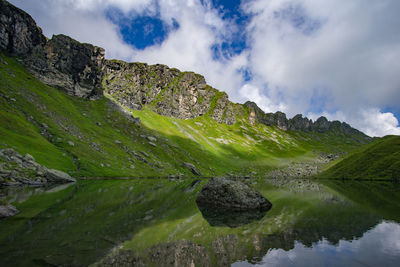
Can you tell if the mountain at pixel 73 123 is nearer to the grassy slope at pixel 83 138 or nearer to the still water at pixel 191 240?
the grassy slope at pixel 83 138

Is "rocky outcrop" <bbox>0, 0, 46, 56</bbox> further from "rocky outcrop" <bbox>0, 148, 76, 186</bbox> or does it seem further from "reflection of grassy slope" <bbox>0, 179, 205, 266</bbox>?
"reflection of grassy slope" <bbox>0, 179, 205, 266</bbox>

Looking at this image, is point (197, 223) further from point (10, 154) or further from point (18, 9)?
point (18, 9)

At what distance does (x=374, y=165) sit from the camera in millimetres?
111625

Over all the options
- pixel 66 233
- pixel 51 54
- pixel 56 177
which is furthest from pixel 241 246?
pixel 51 54

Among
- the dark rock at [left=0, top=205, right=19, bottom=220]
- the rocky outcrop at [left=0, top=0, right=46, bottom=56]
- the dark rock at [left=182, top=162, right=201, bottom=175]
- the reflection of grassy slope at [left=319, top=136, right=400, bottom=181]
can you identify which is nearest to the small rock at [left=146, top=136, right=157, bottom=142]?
the dark rock at [left=182, top=162, right=201, bottom=175]

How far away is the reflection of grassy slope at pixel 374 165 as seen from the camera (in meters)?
102

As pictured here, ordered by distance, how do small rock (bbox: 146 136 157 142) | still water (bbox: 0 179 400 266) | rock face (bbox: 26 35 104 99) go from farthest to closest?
rock face (bbox: 26 35 104 99) → small rock (bbox: 146 136 157 142) → still water (bbox: 0 179 400 266)

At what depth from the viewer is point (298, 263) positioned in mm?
11148

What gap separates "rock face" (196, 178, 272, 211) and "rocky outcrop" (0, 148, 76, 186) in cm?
4232

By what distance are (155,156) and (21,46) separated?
397 ft

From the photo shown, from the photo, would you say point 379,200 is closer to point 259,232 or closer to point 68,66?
point 259,232

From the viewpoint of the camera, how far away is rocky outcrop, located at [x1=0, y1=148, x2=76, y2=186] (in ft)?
151

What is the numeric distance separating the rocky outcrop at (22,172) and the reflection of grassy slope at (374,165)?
426 feet

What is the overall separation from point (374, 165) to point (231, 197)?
12032 centimetres
